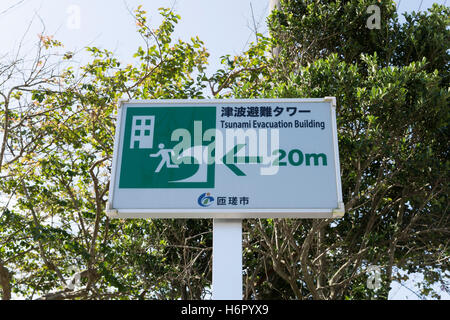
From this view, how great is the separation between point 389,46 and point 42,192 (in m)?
6.74

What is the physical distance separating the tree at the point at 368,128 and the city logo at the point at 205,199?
3406 millimetres

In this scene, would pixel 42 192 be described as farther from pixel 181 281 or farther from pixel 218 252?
pixel 218 252

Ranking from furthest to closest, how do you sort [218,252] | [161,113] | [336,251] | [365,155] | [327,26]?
[336,251], [327,26], [365,155], [161,113], [218,252]

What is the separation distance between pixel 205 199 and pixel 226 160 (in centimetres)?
29

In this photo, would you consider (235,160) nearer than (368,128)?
Yes

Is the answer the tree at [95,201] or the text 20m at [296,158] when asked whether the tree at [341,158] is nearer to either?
the tree at [95,201]

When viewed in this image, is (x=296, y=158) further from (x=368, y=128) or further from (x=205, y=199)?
(x=368, y=128)

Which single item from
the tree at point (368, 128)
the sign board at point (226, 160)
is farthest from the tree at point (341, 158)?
the sign board at point (226, 160)

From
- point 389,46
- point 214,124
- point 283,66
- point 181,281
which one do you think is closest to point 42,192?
point 181,281

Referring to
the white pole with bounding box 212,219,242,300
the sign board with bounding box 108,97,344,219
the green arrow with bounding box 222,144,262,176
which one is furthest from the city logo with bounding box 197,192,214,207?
the green arrow with bounding box 222,144,262,176

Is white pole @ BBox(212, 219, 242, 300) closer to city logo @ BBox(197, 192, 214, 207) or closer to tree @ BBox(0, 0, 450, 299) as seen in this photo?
city logo @ BBox(197, 192, 214, 207)

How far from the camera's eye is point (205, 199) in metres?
2.63

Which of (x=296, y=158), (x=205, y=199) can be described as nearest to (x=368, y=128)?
(x=296, y=158)

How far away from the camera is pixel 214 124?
9.23ft
